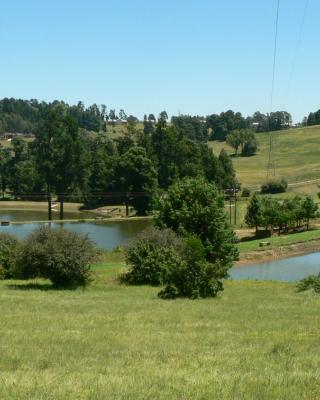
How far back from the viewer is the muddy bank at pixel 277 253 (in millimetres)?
62469

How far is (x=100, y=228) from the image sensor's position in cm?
8450

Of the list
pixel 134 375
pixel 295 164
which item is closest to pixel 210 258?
pixel 134 375

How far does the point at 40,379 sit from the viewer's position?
10789mm

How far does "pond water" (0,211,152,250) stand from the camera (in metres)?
69.9

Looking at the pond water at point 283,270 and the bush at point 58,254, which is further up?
the bush at point 58,254

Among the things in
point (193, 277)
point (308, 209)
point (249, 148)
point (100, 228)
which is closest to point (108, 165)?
point (100, 228)

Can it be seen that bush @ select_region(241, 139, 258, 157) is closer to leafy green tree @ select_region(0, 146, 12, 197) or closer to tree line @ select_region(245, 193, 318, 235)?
leafy green tree @ select_region(0, 146, 12, 197)

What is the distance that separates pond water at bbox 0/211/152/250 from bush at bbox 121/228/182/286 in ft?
66.9

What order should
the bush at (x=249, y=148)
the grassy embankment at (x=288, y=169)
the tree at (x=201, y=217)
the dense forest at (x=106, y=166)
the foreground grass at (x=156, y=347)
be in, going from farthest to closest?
1. the bush at (x=249, y=148)
2. the grassy embankment at (x=288, y=169)
3. the dense forest at (x=106, y=166)
4. the tree at (x=201, y=217)
5. the foreground grass at (x=156, y=347)

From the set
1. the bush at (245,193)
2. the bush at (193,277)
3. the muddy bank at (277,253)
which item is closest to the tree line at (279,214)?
the muddy bank at (277,253)

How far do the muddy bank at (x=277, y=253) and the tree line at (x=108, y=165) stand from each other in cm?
4235

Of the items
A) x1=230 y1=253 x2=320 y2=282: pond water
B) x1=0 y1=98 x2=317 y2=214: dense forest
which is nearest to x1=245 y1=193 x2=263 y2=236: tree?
x1=230 y1=253 x2=320 y2=282: pond water

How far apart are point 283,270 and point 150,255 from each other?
18871 millimetres

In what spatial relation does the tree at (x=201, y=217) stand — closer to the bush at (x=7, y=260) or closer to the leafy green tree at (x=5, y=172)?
the bush at (x=7, y=260)
